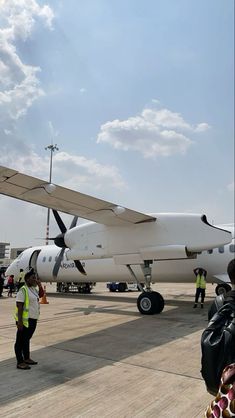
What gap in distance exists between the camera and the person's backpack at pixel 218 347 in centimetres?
230

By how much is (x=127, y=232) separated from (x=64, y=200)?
277 cm

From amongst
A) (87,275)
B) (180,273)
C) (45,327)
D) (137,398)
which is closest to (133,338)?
(45,327)

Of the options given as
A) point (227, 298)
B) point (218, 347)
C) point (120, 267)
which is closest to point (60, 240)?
point (120, 267)

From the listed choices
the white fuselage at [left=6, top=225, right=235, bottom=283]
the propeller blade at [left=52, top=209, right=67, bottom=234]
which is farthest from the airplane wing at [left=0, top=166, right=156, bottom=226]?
the propeller blade at [left=52, top=209, right=67, bottom=234]

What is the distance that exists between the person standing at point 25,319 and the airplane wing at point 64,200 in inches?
128

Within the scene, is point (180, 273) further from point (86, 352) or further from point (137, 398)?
point (137, 398)

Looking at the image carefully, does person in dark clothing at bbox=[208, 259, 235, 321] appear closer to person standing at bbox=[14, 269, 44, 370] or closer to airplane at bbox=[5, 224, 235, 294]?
person standing at bbox=[14, 269, 44, 370]

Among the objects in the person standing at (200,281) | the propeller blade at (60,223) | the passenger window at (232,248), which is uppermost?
the propeller blade at (60,223)

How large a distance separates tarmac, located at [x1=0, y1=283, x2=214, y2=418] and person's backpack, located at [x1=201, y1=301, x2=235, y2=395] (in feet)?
7.09

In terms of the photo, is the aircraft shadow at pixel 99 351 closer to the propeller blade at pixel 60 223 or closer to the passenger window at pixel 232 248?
the passenger window at pixel 232 248

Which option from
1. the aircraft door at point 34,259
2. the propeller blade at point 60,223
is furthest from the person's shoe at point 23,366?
the aircraft door at point 34,259

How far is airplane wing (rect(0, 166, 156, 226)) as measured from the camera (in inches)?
361

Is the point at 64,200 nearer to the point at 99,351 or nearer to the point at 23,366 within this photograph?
the point at 99,351

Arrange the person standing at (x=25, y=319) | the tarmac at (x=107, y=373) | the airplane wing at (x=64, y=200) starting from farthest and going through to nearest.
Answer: the airplane wing at (x=64, y=200)
the person standing at (x=25, y=319)
the tarmac at (x=107, y=373)
